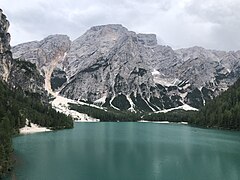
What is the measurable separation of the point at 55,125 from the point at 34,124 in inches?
588

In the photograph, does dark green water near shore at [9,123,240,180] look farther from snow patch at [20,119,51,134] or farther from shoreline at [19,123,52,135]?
snow patch at [20,119,51,134]

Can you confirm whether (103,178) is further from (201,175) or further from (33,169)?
(201,175)

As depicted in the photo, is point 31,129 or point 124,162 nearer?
point 124,162

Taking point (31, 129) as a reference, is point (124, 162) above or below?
below

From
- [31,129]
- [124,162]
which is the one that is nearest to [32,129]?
[31,129]

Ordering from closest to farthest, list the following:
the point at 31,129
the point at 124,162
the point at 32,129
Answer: the point at 124,162 → the point at 31,129 → the point at 32,129

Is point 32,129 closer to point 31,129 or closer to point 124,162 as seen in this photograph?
point 31,129

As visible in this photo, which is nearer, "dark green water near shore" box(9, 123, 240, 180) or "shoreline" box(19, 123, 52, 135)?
"dark green water near shore" box(9, 123, 240, 180)

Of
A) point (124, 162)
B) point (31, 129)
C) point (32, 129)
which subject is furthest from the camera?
point (32, 129)

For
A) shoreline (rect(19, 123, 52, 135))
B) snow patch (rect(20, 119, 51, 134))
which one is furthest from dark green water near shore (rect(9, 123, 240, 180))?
snow patch (rect(20, 119, 51, 134))

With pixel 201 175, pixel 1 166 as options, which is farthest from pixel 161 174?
pixel 1 166

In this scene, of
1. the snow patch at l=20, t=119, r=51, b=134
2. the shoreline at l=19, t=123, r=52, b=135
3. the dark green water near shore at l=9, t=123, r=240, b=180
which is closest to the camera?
the dark green water near shore at l=9, t=123, r=240, b=180

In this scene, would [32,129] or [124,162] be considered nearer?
[124,162]

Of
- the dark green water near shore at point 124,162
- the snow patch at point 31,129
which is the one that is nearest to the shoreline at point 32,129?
the snow patch at point 31,129
